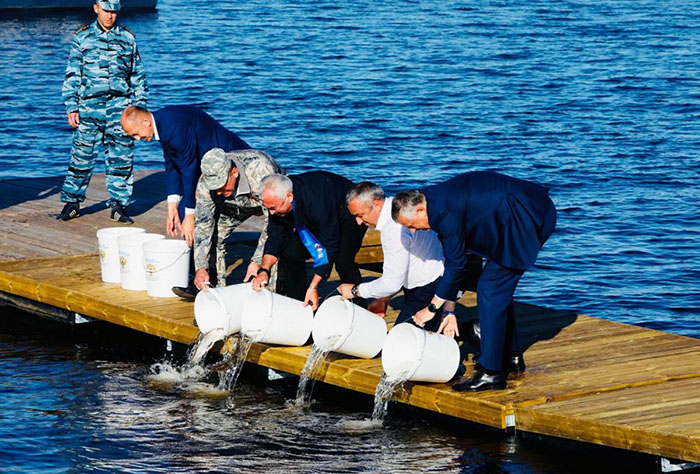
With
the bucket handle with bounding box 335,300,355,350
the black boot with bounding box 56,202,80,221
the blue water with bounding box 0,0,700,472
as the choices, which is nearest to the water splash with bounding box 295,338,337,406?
the bucket handle with bounding box 335,300,355,350

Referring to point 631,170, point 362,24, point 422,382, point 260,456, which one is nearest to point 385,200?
point 422,382

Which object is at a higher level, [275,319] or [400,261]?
[400,261]

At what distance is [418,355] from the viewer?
853 centimetres

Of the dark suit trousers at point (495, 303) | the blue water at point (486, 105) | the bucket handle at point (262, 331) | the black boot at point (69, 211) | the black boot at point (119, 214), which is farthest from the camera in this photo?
the blue water at point (486, 105)

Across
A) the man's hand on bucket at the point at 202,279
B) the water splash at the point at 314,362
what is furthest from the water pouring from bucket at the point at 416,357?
the man's hand on bucket at the point at 202,279

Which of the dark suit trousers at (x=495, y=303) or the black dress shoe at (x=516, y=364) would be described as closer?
the dark suit trousers at (x=495, y=303)

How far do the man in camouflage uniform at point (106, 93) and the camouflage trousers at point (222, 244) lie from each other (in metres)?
2.82

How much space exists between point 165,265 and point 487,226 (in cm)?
335

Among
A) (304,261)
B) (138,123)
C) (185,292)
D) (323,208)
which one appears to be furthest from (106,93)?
(323,208)

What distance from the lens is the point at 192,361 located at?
10188mm

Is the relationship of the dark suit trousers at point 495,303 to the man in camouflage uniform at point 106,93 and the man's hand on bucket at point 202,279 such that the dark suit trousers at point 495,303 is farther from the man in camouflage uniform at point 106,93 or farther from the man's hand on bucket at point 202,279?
the man in camouflage uniform at point 106,93

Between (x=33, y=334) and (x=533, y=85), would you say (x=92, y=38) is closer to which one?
(x=33, y=334)

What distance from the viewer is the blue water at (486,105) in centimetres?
1639

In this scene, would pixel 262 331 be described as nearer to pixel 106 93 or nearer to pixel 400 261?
pixel 400 261
